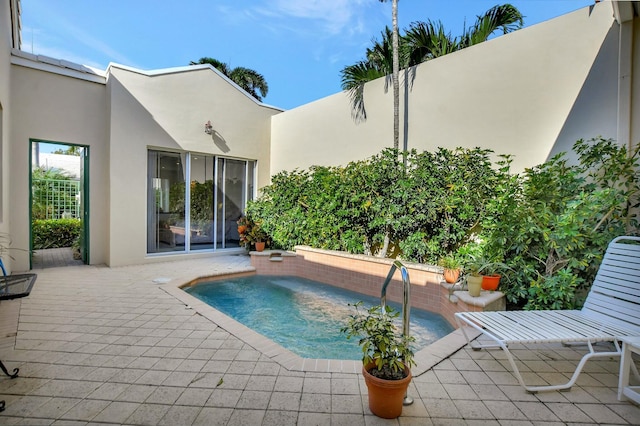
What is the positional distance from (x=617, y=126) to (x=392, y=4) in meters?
4.64

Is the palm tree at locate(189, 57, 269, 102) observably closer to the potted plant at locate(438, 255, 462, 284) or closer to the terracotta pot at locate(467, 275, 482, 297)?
the potted plant at locate(438, 255, 462, 284)

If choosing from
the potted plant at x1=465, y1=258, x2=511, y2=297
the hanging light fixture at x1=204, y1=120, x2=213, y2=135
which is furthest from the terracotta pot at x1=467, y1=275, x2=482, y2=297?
the hanging light fixture at x1=204, y1=120, x2=213, y2=135

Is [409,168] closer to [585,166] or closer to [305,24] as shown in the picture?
[585,166]

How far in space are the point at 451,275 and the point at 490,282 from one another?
561 millimetres

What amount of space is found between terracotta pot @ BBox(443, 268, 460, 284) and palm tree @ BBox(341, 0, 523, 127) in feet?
13.9

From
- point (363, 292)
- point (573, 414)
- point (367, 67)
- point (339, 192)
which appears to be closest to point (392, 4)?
point (367, 67)

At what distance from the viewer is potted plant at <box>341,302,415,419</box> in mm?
2076

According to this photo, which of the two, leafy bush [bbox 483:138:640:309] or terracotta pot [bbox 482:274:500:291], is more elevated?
leafy bush [bbox 483:138:640:309]

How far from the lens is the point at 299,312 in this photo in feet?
16.5

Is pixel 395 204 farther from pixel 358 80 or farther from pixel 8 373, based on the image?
pixel 8 373

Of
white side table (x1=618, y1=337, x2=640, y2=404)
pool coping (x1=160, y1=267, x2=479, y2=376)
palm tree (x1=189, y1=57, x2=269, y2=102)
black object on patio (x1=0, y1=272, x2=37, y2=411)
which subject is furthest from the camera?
palm tree (x1=189, y1=57, x2=269, y2=102)

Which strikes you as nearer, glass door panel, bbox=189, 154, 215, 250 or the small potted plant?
the small potted plant

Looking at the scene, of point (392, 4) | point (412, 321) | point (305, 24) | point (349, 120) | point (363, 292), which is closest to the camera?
point (412, 321)

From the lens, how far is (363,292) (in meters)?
5.99
